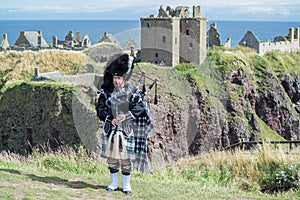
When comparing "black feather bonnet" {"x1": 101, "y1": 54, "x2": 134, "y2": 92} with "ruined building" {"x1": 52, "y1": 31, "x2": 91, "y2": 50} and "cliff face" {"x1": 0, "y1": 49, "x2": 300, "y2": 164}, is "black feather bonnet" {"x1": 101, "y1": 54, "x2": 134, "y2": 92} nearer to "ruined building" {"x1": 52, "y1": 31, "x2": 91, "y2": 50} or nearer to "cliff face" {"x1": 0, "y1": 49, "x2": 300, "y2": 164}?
"cliff face" {"x1": 0, "y1": 49, "x2": 300, "y2": 164}

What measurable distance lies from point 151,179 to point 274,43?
139ft

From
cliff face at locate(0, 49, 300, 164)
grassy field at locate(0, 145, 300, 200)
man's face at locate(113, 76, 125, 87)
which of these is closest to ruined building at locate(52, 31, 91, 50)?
cliff face at locate(0, 49, 300, 164)

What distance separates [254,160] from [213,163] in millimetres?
1238

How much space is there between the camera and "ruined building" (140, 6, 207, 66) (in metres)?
37.2

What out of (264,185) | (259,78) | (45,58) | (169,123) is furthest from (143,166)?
(259,78)

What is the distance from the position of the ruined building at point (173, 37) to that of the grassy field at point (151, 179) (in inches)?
941

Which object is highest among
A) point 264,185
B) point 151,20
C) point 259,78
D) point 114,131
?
point 151,20

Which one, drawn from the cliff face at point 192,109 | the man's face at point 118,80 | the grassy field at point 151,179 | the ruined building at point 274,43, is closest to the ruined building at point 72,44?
the cliff face at point 192,109

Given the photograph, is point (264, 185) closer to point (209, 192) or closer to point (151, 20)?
point (209, 192)

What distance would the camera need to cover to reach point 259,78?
43375 millimetres

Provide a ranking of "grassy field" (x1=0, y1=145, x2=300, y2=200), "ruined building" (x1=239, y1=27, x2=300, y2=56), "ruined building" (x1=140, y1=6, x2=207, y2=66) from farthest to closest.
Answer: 1. "ruined building" (x1=239, y1=27, x2=300, y2=56)
2. "ruined building" (x1=140, y1=6, x2=207, y2=66)
3. "grassy field" (x1=0, y1=145, x2=300, y2=200)

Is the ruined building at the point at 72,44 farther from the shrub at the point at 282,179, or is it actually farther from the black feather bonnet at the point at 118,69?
the black feather bonnet at the point at 118,69

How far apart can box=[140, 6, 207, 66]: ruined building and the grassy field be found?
23.9m

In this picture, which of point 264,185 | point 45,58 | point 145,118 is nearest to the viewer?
point 145,118
